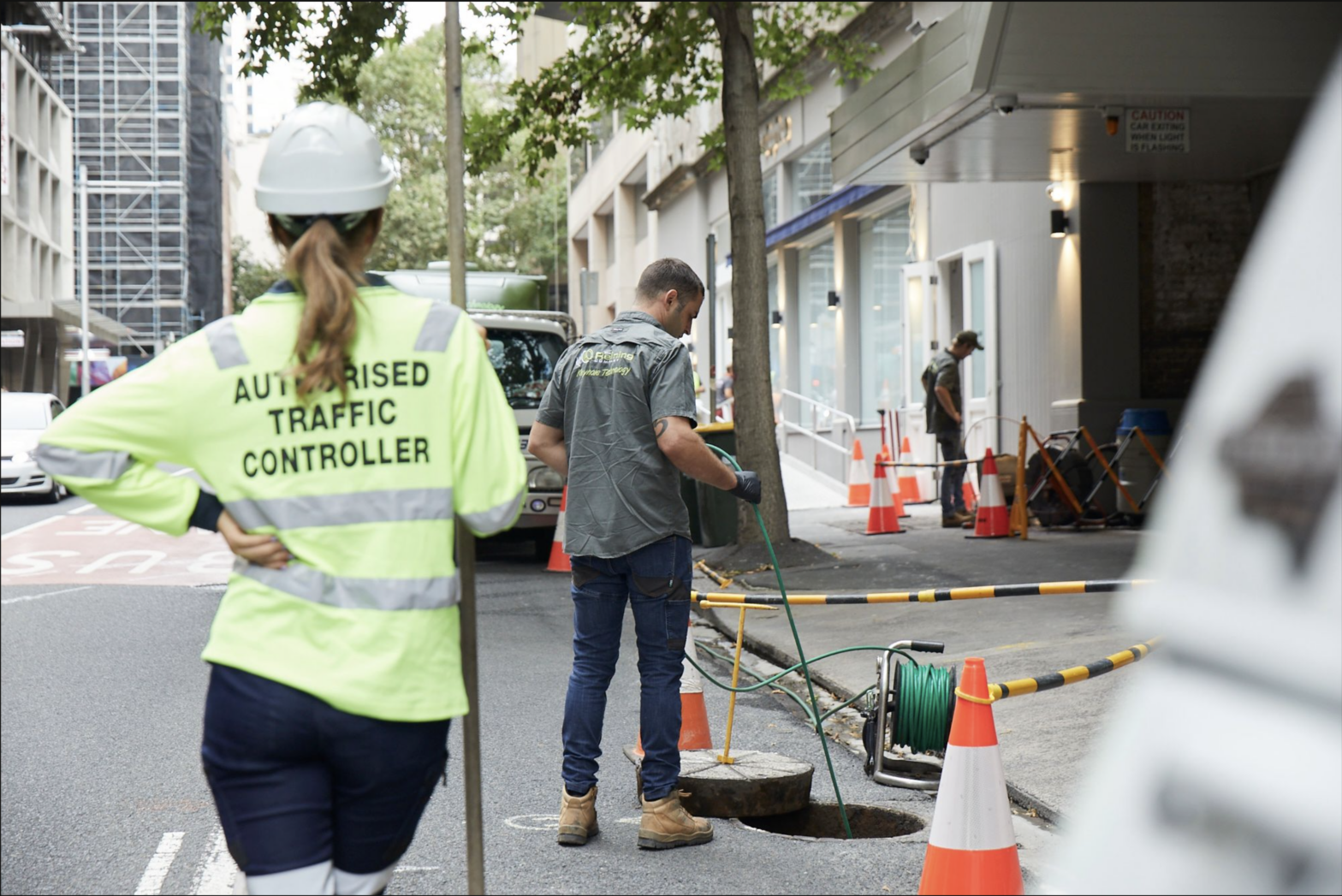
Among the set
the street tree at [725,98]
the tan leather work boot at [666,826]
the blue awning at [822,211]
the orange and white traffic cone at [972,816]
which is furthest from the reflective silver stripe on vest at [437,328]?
the blue awning at [822,211]

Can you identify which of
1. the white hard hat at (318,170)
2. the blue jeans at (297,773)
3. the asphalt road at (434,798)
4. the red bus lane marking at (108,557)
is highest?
the white hard hat at (318,170)

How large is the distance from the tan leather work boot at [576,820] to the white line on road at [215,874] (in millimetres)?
1111

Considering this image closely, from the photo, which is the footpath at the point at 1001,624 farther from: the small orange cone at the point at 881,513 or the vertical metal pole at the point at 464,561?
A: the vertical metal pole at the point at 464,561

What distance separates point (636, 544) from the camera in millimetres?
5180

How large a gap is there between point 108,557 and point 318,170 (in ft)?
47.6

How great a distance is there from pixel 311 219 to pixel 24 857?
3.66 m

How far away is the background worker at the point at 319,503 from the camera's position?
8.52 feet

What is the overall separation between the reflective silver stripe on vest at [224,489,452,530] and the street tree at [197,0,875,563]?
1049cm

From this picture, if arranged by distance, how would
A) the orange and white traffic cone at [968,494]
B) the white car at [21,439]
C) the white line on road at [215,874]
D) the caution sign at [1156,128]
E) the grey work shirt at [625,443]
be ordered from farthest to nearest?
the white car at [21,439] < the orange and white traffic cone at [968,494] < the caution sign at [1156,128] < the grey work shirt at [625,443] < the white line on road at [215,874]

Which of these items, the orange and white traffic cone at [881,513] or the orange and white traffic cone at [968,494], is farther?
the orange and white traffic cone at [968,494]

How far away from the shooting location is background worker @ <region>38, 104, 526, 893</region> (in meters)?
2.60

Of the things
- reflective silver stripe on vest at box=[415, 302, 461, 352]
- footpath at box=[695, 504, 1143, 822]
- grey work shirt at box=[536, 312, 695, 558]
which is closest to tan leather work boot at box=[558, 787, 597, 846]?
grey work shirt at box=[536, 312, 695, 558]

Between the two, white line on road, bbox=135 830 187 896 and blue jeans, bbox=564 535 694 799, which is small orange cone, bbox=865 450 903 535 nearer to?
blue jeans, bbox=564 535 694 799

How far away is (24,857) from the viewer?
17.8ft
